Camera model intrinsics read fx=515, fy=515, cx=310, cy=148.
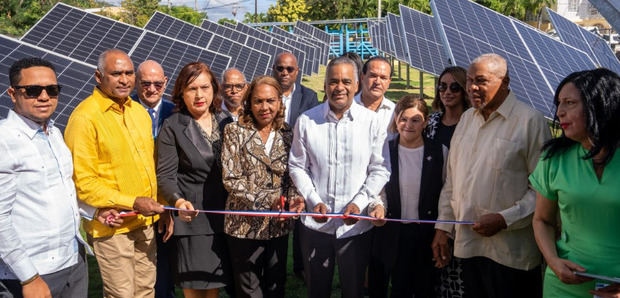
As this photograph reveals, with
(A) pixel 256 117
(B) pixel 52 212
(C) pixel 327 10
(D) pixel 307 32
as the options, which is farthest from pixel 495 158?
(C) pixel 327 10

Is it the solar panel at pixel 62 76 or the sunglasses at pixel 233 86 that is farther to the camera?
the solar panel at pixel 62 76

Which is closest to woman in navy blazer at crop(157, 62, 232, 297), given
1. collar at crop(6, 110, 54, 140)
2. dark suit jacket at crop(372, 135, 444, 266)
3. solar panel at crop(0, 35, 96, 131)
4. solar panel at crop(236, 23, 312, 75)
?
collar at crop(6, 110, 54, 140)

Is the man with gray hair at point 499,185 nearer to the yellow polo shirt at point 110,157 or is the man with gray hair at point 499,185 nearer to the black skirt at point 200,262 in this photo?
the black skirt at point 200,262

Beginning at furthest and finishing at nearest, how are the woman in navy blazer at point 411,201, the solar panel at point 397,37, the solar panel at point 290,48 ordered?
the solar panel at point 397,37
the solar panel at point 290,48
the woman in navy blazer at point 411,201

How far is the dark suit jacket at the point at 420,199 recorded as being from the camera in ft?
11.9

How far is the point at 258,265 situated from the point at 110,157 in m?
1.23

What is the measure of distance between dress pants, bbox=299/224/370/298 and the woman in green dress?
1.26 metres

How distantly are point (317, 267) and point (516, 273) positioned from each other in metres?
1.24

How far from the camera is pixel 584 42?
11.9m

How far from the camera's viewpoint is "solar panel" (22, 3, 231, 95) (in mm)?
7881

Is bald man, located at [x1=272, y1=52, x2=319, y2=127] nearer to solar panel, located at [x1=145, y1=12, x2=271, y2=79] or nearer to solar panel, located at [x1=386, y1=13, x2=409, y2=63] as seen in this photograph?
solar panel, located at [x1=145, y1=12, x2=271, y2=79]

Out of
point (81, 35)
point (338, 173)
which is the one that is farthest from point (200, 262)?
point (81, 35)

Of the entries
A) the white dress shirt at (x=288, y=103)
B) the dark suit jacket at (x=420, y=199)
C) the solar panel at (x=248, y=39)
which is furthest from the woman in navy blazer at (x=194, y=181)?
the solar panel at (x=248, y=39)

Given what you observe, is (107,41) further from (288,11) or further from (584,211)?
(288,11)
